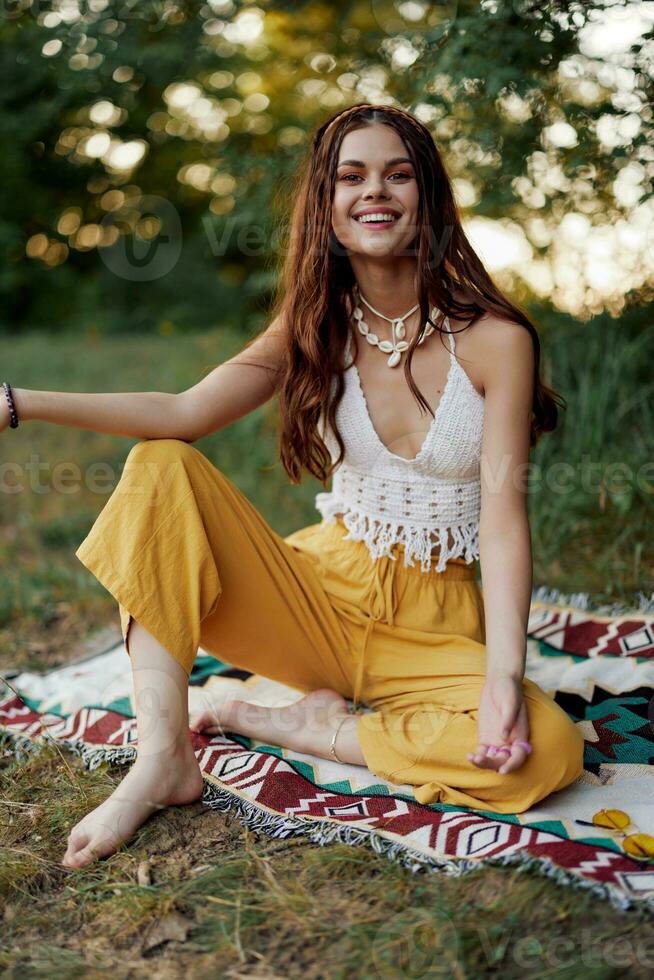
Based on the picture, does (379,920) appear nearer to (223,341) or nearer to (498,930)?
(498,930)

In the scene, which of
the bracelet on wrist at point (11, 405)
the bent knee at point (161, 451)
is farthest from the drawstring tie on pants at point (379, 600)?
the bracelet on wrist at point (11, 405)

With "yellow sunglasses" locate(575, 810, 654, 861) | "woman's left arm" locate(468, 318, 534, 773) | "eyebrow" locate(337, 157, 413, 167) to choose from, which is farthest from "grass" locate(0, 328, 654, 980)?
"eyebrow" locate(337, 157, 413, 167)

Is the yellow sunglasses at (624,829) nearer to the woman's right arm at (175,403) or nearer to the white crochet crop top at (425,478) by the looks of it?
the white crochet crop top at (425,478)

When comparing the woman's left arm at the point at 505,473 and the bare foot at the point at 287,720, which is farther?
the bare foot at the point at 287,720

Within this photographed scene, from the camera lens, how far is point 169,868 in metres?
1.49

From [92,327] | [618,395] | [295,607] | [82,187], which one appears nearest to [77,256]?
[82,187]

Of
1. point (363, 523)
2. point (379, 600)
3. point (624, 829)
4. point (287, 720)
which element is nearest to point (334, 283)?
point (363, 523)

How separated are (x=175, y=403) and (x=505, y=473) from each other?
0.67m

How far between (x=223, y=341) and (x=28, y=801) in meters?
3.81

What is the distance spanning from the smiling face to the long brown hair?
22 millimetres

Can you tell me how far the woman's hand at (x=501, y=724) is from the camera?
1519 millimetres

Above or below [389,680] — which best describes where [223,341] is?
above

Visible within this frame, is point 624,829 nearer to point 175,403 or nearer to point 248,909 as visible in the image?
point 248,909

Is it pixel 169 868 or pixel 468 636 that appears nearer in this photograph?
pixel 169 868
